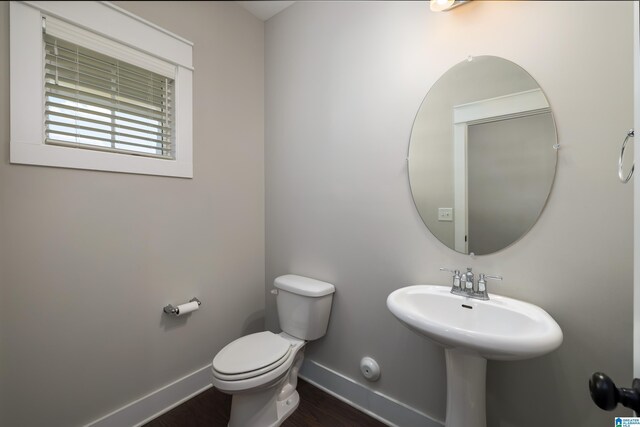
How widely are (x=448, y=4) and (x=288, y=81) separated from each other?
0.96 m

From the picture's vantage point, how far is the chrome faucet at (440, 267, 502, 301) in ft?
3.23

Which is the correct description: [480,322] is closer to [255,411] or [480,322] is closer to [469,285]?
[469,285]

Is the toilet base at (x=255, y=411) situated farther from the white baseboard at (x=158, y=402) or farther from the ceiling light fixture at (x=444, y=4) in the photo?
the ceiling light fixture at (x=444, y=4)

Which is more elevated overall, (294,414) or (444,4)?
(444,4)

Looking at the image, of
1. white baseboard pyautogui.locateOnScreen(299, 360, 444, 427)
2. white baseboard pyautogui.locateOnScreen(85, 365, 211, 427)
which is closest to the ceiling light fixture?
white baseboard pyautogui.locateOnScreen(299, 360, 444, 427)

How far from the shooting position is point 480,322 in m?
0.96

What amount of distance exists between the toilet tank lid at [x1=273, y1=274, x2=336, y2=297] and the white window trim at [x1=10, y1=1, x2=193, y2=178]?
2.66 ft

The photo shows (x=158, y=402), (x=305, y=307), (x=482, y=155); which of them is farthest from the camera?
(x=305, y=307)

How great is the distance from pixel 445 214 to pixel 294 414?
49.9 inches

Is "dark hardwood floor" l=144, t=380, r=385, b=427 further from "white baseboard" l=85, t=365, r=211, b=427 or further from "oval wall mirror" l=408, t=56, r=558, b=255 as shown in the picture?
"oval wall mirror" l=408, t=56, r=558, b=255

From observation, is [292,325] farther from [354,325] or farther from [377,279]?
[377,279]

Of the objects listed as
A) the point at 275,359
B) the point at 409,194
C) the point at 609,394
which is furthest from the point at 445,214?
the point at 275,359

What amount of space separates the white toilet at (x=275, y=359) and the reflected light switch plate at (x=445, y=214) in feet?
2.31

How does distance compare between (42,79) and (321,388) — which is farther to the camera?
(321,388)
